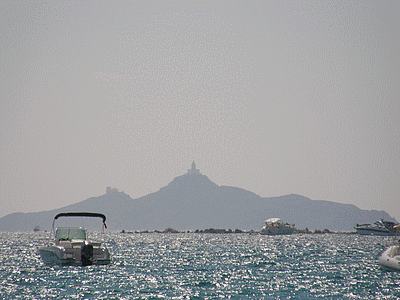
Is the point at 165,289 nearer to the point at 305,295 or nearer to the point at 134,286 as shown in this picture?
the point at 134,286

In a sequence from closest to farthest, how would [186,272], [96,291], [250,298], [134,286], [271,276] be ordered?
[250,298] < [96,291] < [134,286] < [271,276] < [186,272]

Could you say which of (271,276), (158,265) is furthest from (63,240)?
(271,276)

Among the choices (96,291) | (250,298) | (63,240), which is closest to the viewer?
(250,298)

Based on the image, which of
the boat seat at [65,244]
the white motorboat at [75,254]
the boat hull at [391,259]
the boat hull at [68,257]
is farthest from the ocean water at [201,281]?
the boat seat at [65,244]

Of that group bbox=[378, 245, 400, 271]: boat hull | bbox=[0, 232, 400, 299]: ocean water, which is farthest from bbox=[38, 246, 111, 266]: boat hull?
bbox=[378, 245, 400, 271]: boat hull

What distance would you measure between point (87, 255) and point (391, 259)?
101 feet

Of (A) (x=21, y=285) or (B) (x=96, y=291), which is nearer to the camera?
(B) (x=96, y=291)

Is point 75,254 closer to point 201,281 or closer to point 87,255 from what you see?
point 87,255

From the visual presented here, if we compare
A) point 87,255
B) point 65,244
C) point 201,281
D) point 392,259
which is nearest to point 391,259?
point 392,259

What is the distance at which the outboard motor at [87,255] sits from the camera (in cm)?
5309

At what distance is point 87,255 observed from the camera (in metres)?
53.2

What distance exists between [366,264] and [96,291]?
35563mm

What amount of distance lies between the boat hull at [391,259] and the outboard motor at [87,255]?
30.1 meters

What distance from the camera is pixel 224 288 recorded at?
39.5 m
